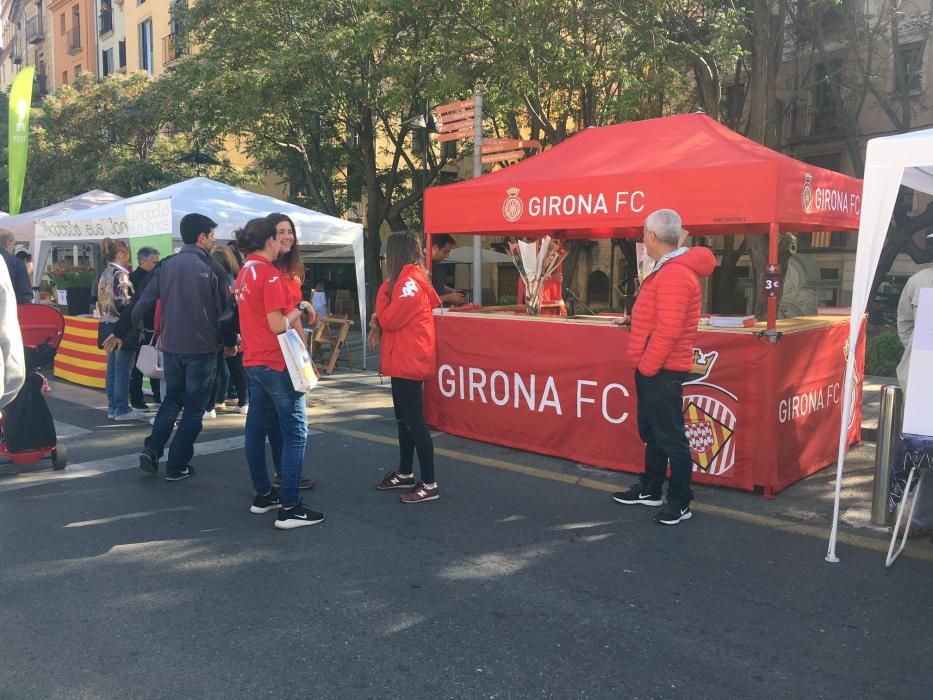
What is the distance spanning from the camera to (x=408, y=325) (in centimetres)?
481

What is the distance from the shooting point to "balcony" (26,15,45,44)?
44.2m

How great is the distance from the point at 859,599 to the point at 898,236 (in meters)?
14.7

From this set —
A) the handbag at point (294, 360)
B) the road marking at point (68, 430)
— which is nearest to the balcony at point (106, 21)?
the road marking at point (68, 430)

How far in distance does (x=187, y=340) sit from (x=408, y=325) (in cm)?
170

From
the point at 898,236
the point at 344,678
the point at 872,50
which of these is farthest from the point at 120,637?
the point at 872,50

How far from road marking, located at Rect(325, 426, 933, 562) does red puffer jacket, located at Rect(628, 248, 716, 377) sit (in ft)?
3.39

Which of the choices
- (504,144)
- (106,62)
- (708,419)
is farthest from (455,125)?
(106,62)

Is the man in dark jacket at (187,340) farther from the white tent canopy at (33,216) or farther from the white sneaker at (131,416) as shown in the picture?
the white tent canopy at (33,216)

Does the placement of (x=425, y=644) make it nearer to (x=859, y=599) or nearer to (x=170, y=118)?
(x=859, y=599)

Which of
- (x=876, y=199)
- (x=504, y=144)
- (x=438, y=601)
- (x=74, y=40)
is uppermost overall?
(x=74, y=40)

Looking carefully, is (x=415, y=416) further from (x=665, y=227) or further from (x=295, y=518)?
(x=665, y=227)

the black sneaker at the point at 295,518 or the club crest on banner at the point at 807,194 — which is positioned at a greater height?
the club crest on banner at the point at 807,194

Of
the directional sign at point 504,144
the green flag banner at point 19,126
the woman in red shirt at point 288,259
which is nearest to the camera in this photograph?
the woman in red shirt at point 288,259

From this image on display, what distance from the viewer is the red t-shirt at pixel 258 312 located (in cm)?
426
